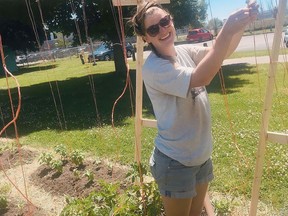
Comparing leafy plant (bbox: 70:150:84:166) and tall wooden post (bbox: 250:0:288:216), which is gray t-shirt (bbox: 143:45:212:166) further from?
leafy plant (bbox: 70:150:84:166)

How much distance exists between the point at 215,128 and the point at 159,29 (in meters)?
4.51

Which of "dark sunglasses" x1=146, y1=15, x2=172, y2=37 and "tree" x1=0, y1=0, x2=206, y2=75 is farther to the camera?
"tree" x1=0, y1=0, x2=206, y2=75

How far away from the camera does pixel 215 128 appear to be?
20.1ft

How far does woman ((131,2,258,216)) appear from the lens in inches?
71.8

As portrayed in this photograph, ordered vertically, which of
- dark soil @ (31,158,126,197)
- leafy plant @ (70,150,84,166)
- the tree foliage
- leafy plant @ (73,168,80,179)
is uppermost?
the tree foliage

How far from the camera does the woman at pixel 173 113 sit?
1.82 m

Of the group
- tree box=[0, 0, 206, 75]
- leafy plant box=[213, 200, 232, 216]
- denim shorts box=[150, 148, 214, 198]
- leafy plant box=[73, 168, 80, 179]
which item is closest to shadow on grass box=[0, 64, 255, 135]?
leafy plant box=[73, 168, 80, 179]

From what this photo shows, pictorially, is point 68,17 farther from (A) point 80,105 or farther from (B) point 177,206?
(B) point 177,206

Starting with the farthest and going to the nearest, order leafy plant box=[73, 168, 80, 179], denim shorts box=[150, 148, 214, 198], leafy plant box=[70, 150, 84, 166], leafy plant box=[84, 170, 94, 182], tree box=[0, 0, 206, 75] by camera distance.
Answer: tree box=[0, 0, 206, 75], leafy plant box=[70, 150, 84, 166], leafy plant box=[73, 168, 80, 179], leafy plant box=[84, 170, 94, 182], denim shorts box=[150, 148, 214, 198]

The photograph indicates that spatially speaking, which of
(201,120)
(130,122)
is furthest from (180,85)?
(130,122)

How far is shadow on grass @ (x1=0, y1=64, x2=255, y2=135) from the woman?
4.16 metres

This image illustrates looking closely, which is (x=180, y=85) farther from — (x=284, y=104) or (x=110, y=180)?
(x=284, y=104)

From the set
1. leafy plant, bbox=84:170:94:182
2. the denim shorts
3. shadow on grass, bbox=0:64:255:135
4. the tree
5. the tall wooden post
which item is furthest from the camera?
the tree

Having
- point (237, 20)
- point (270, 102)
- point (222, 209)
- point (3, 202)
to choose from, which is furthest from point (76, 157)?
point (237, 20)
